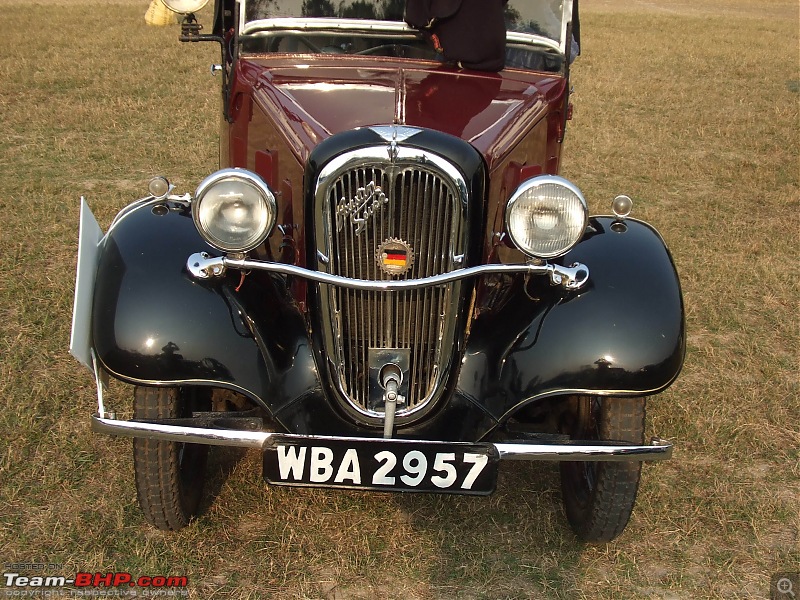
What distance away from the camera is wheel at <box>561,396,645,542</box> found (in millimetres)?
2580

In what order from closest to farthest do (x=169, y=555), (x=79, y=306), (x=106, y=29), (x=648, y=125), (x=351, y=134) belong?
(x=351, y=134) → (x=79, y=306) → (x=169, y=555) → (x=648, y=125) → (x=106, y=29)

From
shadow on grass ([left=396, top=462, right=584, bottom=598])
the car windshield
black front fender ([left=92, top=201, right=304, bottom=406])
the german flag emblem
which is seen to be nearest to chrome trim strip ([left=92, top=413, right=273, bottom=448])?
black front fender ([left=92, top=201, right=304, bottom=406])

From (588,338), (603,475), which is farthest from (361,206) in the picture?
(603,475)

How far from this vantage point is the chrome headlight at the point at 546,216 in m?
2.30

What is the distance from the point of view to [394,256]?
2.36 m

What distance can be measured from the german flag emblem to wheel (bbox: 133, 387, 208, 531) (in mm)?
807

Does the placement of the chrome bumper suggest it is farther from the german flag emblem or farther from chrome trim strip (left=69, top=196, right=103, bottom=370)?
the german flag emblem

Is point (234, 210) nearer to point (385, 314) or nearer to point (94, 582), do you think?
point (385, 314)

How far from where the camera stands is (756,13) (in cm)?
2119

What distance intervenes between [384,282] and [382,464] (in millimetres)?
532

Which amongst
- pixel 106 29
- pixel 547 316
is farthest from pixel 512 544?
pixel 106 29

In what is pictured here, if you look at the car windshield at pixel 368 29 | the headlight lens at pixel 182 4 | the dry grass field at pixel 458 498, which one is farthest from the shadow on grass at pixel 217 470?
the headlight lens at pixel 182 4

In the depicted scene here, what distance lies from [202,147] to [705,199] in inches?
172

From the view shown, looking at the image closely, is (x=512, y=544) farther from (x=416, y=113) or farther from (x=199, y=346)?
(x=416, y=113)
